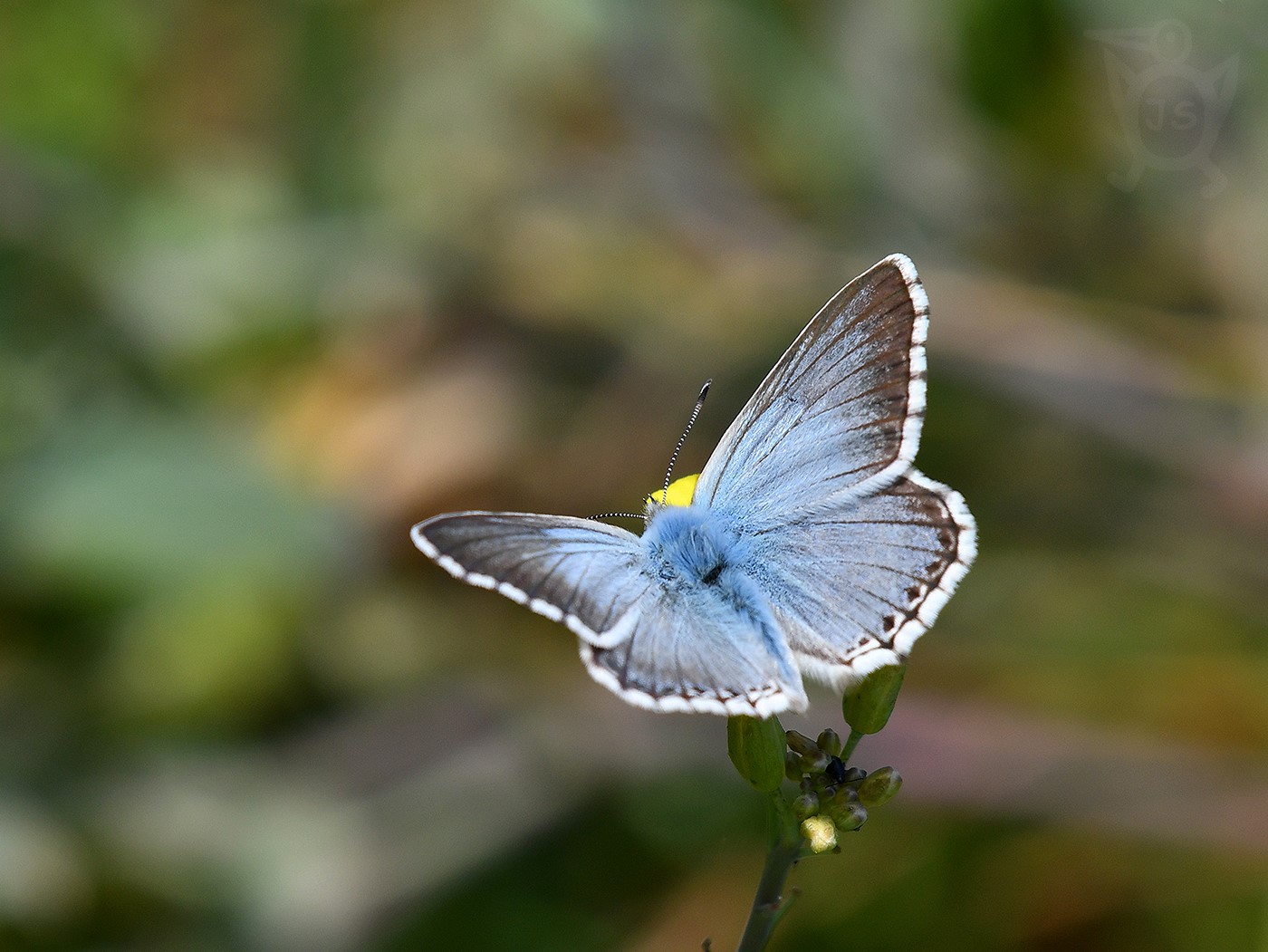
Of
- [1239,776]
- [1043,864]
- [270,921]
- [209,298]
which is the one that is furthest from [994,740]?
[209,298]

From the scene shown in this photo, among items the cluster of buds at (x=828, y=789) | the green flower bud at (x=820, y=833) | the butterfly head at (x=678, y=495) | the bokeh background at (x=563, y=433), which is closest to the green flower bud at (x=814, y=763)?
the cluster of buds at (x=828, y=789)

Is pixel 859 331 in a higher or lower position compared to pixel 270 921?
higher

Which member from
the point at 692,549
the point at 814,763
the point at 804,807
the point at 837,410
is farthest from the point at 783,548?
the point at 804,807

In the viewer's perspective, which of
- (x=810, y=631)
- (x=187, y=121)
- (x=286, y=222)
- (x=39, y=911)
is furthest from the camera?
(x=187, y=121)

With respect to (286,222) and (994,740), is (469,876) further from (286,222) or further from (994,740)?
(286,222)

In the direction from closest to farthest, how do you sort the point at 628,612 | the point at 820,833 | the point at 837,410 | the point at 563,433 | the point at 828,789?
1. the point at 820,833
2. the point at 828,789
3. the point at 628,612
4. the point at 837,410
5. the point at 563,433

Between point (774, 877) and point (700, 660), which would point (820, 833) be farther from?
point (700, 660)

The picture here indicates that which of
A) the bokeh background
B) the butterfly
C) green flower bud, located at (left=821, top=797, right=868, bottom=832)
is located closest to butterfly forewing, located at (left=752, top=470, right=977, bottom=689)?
the butterfly
